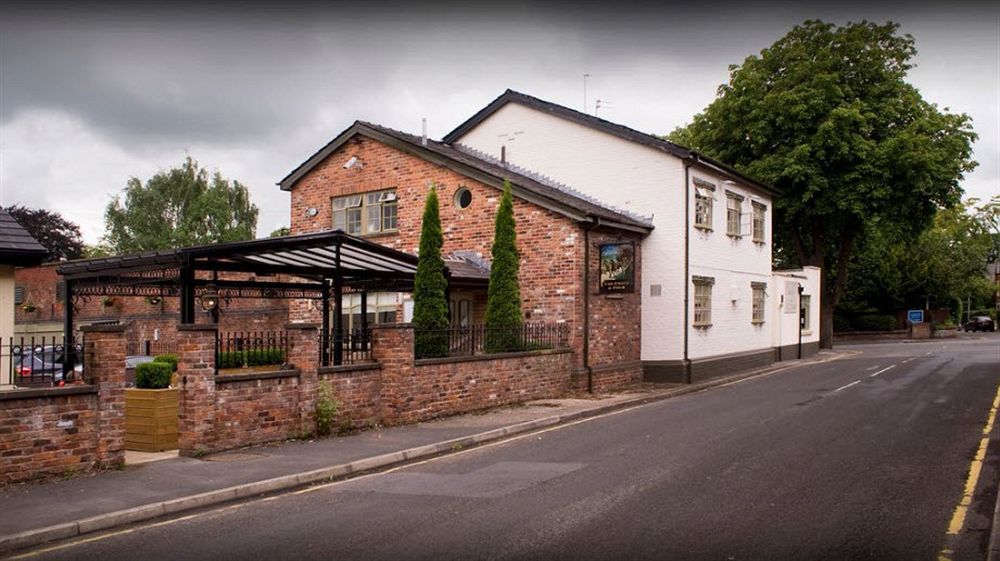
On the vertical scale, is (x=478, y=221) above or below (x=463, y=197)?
below

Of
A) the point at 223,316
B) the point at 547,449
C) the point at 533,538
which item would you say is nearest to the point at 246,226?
the point at 223,316

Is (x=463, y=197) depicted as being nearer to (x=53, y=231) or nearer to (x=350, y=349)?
(x=350, y=349)

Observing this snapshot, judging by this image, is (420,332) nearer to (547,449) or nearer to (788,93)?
(547,449)

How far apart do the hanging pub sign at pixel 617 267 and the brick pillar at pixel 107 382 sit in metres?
12.5

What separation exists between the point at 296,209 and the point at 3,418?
17.7m

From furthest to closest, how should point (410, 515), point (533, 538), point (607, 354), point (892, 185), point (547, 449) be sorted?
point (892, 185)
point (607, 354)
point (547, 449)
point (410, 515)
point (533, 538)

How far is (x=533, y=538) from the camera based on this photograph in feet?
22.3

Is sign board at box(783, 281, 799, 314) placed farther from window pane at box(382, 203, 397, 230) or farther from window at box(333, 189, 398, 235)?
window at box(333, 189, 398, 235)

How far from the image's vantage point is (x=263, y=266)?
16.7m

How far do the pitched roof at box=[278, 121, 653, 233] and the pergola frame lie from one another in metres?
3.57

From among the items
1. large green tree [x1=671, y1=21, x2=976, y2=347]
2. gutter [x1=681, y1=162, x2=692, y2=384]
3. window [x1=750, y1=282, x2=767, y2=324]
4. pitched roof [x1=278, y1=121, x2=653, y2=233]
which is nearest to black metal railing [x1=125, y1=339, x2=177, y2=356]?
pitched roof [x1=278, y1=121, x2=653, y2=233]

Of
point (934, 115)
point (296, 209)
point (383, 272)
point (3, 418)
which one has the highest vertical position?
point (934, 115)

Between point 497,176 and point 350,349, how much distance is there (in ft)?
26.4

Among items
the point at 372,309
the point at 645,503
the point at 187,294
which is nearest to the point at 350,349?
the point at 187,294
